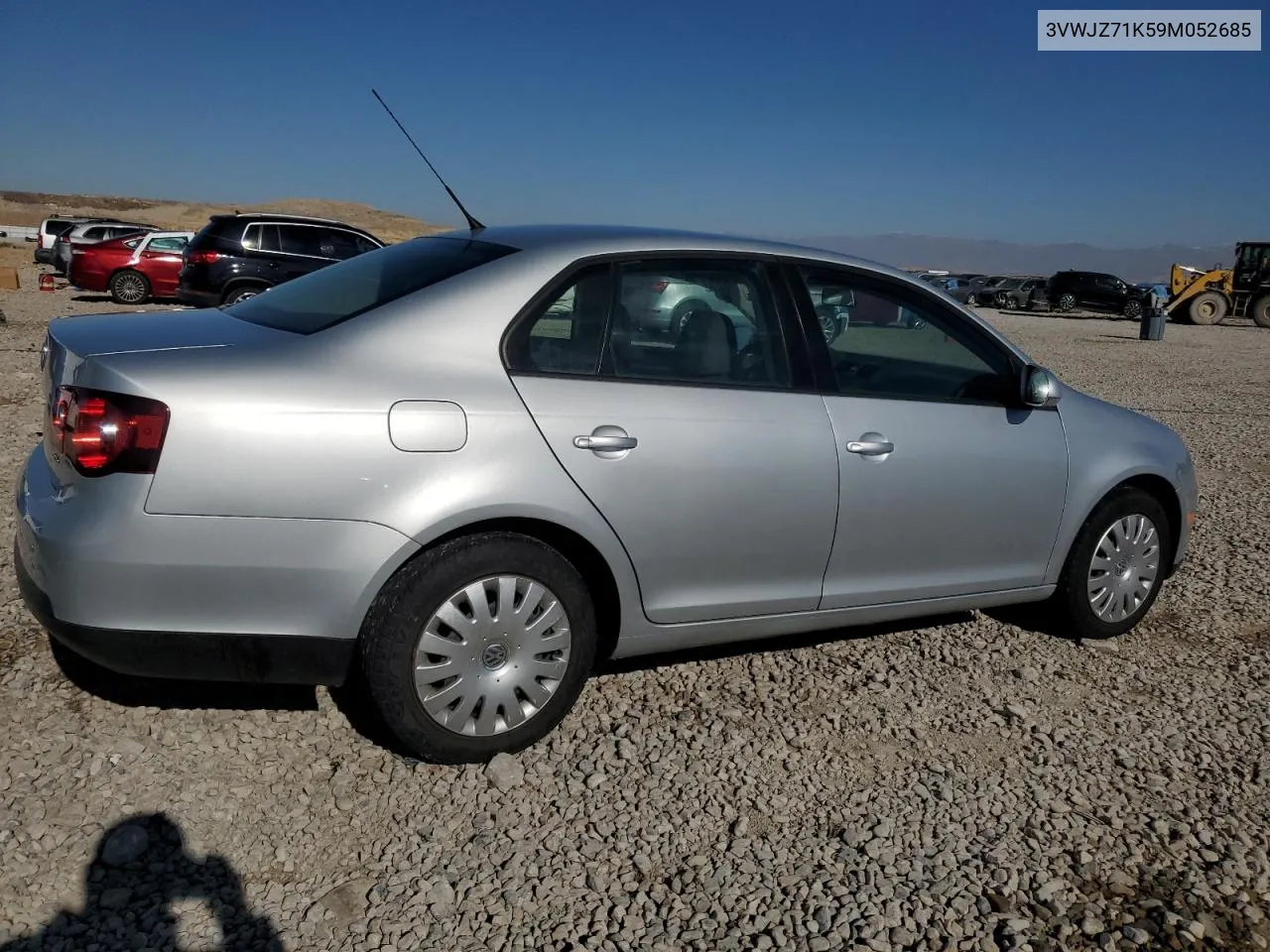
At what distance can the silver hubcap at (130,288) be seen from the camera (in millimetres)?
19562

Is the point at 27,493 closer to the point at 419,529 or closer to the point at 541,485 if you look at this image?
the point at 419,529

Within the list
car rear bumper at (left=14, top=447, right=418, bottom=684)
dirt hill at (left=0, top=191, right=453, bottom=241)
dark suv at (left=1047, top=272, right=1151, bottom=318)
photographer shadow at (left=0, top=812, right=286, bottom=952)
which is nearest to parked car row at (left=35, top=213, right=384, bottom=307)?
car rear bumper at (left=14, top=447, right=418, bottom=684)

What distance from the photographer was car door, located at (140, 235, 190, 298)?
19750 mm

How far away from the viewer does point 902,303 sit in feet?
13.3

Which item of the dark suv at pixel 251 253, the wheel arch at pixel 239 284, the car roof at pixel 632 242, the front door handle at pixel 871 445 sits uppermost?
the dark suv at pixel 251 253

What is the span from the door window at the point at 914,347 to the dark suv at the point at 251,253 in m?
11.8

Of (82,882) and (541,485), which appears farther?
(541,485)

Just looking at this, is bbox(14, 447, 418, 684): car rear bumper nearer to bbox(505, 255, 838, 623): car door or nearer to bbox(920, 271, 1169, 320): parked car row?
bbox(505, 255, 838, 623): car door

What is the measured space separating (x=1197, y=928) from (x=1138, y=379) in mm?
15078

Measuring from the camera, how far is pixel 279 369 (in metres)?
2.87

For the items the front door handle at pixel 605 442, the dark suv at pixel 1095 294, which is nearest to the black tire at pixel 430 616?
the front door handle at pixel 605 442

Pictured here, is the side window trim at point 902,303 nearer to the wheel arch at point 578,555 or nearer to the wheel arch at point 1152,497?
the wheel arch at point 1152,497

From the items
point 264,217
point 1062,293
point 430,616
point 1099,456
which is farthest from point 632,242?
point 1062,293

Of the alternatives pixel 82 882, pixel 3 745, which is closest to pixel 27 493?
pixel 3 745
